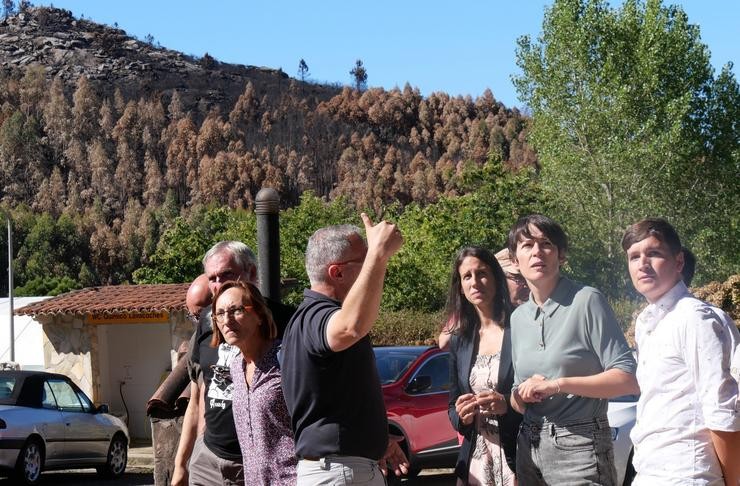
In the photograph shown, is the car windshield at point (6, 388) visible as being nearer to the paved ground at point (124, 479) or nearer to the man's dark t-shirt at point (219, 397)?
the paved ground at point (124, 479)

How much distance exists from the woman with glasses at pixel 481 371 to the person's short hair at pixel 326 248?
104 cm

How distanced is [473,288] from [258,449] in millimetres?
1377

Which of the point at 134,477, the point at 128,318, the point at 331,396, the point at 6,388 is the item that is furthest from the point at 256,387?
the point at 128,318

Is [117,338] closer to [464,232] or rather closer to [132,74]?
[464,232]

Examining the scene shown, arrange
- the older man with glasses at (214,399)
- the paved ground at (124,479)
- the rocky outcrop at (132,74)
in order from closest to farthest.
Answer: the older man with glasses at (214,399) < the paved ground at (124,479) < the rocky outcrop at (132,74)

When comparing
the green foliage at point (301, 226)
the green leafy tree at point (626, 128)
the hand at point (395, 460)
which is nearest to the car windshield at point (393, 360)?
the hand at point (395, 460)

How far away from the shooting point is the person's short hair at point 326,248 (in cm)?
379

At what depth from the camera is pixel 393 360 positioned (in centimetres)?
1284

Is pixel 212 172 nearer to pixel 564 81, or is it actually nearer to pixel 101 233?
pixel 101 233

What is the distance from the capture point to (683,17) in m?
39.6

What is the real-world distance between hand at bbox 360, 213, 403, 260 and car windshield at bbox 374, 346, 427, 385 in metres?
9.11

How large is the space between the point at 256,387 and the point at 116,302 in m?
16.9

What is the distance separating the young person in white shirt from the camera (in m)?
3.41

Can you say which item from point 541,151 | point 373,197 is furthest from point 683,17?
point 373,197
